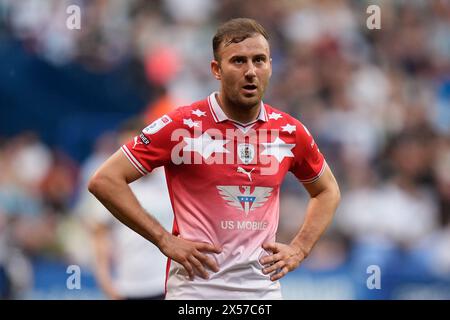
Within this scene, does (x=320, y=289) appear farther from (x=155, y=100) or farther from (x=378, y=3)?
(x=378, y=3)

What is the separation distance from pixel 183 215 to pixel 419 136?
6.21m

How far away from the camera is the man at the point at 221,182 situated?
4.95 metres

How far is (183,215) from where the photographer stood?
16.6ft

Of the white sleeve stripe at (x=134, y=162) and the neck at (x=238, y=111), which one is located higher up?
the neck at (x=238, y=111)

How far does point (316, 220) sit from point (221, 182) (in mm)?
713

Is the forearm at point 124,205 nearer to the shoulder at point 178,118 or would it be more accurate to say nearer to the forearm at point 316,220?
the shoulder at point 178,118

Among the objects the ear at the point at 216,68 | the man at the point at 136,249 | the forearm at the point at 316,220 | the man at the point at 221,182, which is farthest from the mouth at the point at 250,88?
the man at the point at 136,249

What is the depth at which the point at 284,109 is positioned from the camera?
10508mm

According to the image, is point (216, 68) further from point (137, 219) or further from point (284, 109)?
point (284, 109)

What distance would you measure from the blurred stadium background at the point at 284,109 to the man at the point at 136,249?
4.25 feet

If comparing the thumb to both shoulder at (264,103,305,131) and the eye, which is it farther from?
the eye

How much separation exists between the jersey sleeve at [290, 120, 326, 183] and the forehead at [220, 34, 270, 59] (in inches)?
20.4
